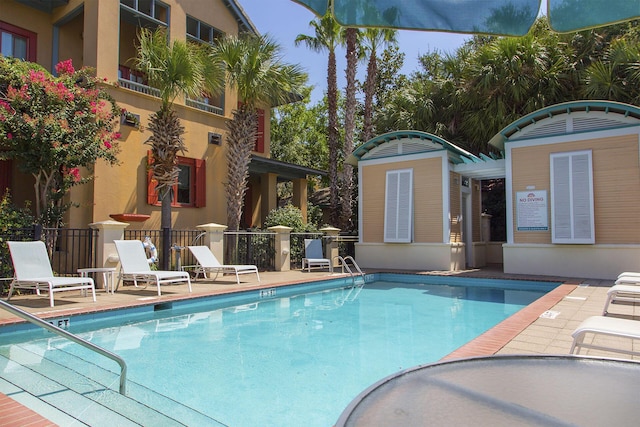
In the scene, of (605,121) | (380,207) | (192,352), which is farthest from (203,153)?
(605,121)

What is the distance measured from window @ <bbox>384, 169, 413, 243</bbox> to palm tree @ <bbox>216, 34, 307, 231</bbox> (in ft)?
14.1

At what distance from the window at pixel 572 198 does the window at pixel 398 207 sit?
4060 mm

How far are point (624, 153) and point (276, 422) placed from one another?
11114mm

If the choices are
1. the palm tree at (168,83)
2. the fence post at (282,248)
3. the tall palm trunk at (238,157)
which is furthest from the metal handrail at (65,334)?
the fence post at (282,248)

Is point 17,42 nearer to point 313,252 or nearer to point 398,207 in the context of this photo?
point 313,252

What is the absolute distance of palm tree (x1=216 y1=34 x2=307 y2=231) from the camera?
1202cm

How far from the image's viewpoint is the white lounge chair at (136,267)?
27.6 feet

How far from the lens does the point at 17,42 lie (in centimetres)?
1225

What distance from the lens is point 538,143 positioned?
39.4ft

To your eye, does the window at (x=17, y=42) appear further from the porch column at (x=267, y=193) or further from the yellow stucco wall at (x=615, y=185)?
the yellow stucco wall at (x=615, y=185)

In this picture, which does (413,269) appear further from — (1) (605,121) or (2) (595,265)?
(1) (605,121)

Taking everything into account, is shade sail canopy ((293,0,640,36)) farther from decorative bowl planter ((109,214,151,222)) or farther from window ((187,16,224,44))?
window ((187,16,224,44))

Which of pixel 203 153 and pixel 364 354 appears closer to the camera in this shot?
pixel 364 354

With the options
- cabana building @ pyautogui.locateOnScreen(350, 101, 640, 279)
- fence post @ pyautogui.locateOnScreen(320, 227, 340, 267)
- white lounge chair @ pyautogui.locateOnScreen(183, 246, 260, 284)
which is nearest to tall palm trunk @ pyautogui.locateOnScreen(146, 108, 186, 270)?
white lounge chair @ pyautogui.locateOnScreen(183, 246, 260, 284)
